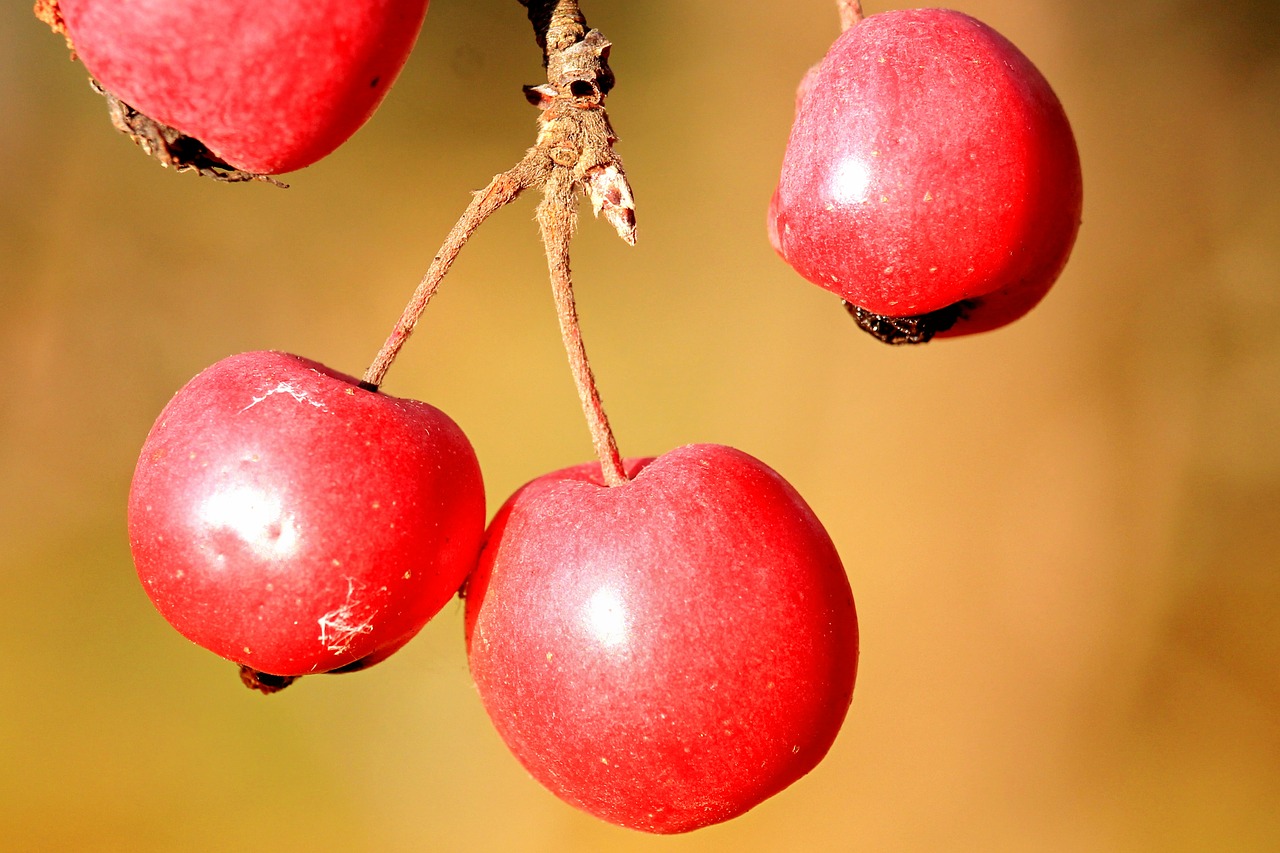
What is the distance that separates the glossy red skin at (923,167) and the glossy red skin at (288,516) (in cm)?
36

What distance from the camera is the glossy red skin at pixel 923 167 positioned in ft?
2.52

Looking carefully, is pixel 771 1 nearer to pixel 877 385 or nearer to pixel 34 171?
pixel 877 385

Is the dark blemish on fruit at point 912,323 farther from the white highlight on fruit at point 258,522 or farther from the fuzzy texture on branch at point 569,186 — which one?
the white highlight on fruit at point 258,522

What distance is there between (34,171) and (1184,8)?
9.68 ft

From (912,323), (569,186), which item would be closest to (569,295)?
(569,186)

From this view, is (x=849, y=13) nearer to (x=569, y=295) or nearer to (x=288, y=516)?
(x=569, y=295)

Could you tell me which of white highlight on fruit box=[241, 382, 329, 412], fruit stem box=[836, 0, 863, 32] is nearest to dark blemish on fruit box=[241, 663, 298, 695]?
white highlight on fruit box=[241, 382, 329, 412]

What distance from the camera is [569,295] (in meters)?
0.79

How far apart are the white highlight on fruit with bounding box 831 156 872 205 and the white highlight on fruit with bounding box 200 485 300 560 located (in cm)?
47

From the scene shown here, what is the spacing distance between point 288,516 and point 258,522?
0.02 meters

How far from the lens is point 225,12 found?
21.9 inches

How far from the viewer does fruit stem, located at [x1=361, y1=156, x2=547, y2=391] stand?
76 cm

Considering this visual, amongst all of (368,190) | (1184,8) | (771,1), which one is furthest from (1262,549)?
(368,190)

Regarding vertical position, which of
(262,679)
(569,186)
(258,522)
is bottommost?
(262,679)
